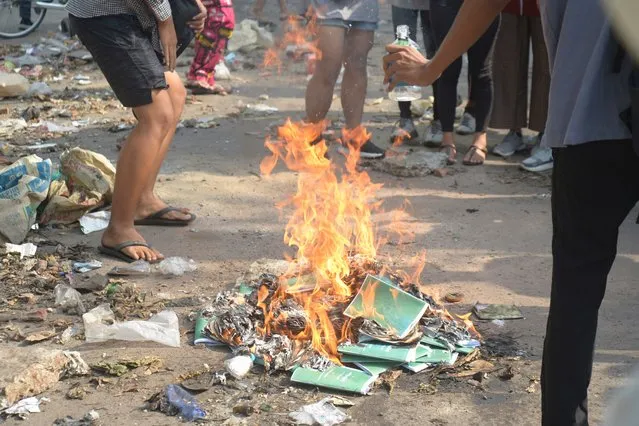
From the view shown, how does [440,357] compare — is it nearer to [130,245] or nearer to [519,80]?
[130,245]

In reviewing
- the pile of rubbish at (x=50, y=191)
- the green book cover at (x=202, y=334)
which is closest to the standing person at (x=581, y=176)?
the green book cover at (x=202, y=334)

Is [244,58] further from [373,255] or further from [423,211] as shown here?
[373,255]

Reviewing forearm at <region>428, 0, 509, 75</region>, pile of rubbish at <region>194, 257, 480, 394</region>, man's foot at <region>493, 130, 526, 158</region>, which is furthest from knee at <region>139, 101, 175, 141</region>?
man's foot at <region>493, 130, 526, 158</region>

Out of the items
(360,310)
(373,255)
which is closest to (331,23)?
(373,255)

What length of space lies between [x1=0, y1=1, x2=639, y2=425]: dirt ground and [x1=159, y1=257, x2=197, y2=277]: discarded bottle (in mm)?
61

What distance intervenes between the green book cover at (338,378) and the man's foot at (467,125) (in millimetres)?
4248

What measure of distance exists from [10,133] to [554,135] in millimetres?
5970

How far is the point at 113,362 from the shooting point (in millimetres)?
3832

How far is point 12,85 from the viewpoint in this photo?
8.73 metres

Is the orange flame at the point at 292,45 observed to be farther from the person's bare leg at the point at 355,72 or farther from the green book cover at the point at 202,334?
the green book cover at the point at 202,334

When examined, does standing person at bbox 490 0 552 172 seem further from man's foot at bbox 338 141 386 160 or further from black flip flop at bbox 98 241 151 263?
black flip flop at bbox 98 241 151 263

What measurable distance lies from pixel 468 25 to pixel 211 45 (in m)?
6.04

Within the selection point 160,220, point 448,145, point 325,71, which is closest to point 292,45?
point 448,145

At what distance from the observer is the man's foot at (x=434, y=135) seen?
731 cm
